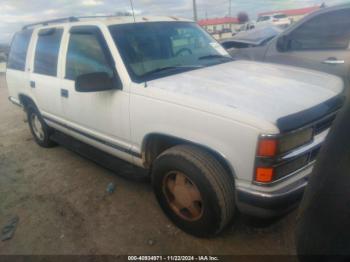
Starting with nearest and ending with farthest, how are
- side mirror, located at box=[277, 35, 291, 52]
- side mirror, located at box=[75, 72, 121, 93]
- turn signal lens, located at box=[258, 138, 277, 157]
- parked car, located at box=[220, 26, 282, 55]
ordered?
turn signal lens, located at box=[258, 138, 277, 157]
side mirror, located at box=[75, 72, 121, 93]
side mirror, located at box=[277, 35, 291, 52]
parked car, located at box=[220, 26, 282, 55]

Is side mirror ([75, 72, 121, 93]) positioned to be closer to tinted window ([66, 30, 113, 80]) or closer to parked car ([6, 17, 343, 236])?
parked car ([6, 17, 343, 236])

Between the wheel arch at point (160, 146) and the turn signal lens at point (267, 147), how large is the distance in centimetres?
33

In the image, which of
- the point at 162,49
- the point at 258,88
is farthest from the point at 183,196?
the point at 162,49

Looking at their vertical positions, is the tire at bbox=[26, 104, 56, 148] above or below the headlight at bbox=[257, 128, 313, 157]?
below

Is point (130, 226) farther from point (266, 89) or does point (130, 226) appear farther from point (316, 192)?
point (316, 192)

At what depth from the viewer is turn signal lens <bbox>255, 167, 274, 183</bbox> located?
212 cm

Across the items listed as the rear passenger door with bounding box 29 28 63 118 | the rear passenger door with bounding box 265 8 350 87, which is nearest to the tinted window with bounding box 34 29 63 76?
the rear passenger door with bounding box 29 28 63 118

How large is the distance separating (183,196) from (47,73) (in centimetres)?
262

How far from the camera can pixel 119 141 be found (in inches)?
125

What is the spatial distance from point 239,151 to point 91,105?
184cm

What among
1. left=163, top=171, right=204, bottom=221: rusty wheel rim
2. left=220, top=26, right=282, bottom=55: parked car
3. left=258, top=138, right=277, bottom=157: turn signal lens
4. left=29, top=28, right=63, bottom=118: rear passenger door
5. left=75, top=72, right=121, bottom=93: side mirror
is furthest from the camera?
left=220, top=26, right=282, bottom=55: parked car

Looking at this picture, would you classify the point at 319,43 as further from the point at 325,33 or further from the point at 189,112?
the point at 189,112

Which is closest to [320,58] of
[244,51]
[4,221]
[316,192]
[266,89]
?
[244,51]

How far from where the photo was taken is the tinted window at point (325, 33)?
4.09 metres
